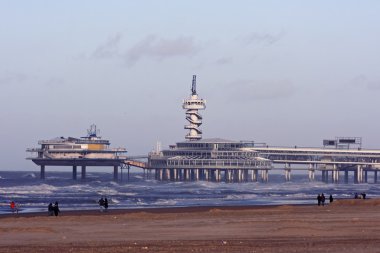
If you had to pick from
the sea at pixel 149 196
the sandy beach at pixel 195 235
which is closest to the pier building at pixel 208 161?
the sea at pixel 149 196

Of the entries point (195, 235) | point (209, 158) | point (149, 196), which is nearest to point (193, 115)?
point (209, 158)

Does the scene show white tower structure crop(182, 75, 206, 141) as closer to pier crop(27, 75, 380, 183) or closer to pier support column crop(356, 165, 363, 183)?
pier crop(27, 75, 380, 183)

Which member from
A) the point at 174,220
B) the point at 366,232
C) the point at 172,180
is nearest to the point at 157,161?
the point at 172,180

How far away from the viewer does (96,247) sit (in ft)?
92.2

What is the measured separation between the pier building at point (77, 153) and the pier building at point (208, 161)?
Answer: 648cm

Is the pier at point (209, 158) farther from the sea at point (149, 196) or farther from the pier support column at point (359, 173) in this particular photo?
the sea at point (149, 196)

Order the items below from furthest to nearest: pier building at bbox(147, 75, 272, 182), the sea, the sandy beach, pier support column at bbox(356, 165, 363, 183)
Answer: pier support column at bbox(356, 165, 363, 183)
pier building at bbox(147, 75, 272, 182)
the sea
the sandy beach

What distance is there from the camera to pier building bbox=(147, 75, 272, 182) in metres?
169

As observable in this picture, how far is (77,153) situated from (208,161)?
22978mm

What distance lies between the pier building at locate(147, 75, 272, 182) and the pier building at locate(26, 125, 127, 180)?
21.2 feet

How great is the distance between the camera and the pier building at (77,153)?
575 feet

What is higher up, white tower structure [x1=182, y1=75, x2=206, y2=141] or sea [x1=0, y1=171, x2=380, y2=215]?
white tower structure [x1=182, y1=75, x2=206, y2=141]

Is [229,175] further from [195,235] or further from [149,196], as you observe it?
[195,235]

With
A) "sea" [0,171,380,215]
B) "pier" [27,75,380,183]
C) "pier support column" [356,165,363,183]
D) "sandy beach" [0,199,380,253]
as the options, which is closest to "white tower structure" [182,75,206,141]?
"pier" [27,75,380,183]
